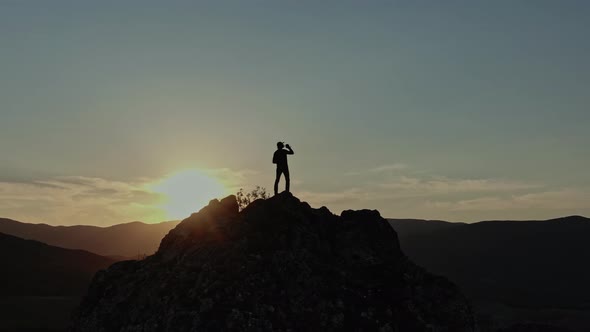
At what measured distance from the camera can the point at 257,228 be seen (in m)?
22.2

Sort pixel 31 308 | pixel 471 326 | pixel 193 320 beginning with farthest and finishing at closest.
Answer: pixel 31 308, pixel 471 326, pixel 193 320

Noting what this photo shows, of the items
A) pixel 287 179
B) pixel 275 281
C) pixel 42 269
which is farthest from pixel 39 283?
pixel 275 281

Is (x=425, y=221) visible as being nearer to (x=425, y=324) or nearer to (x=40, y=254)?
(x=40, y=254)

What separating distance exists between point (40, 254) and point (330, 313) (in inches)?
2762

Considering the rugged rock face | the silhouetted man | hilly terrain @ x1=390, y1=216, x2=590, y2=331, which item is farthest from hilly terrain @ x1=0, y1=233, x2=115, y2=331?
hilly terrain @ x1=390, y1=216, x2=590, y2=331

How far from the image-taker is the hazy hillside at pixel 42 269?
205ft

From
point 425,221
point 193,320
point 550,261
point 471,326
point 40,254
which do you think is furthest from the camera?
point 425,221

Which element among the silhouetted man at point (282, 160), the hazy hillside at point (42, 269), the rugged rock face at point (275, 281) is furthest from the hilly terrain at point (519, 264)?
the hazy hillside at point (42, 269)

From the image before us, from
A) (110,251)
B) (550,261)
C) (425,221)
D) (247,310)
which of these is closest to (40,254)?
(247,310)

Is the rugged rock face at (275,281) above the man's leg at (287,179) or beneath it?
beneath

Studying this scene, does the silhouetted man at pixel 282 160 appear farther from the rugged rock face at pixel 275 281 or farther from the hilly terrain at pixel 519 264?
the hilly terrain at pixel 519 264

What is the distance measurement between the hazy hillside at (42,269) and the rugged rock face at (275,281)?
43.1m

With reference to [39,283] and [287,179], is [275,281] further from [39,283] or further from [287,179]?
[39,283]

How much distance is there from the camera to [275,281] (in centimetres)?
1998
